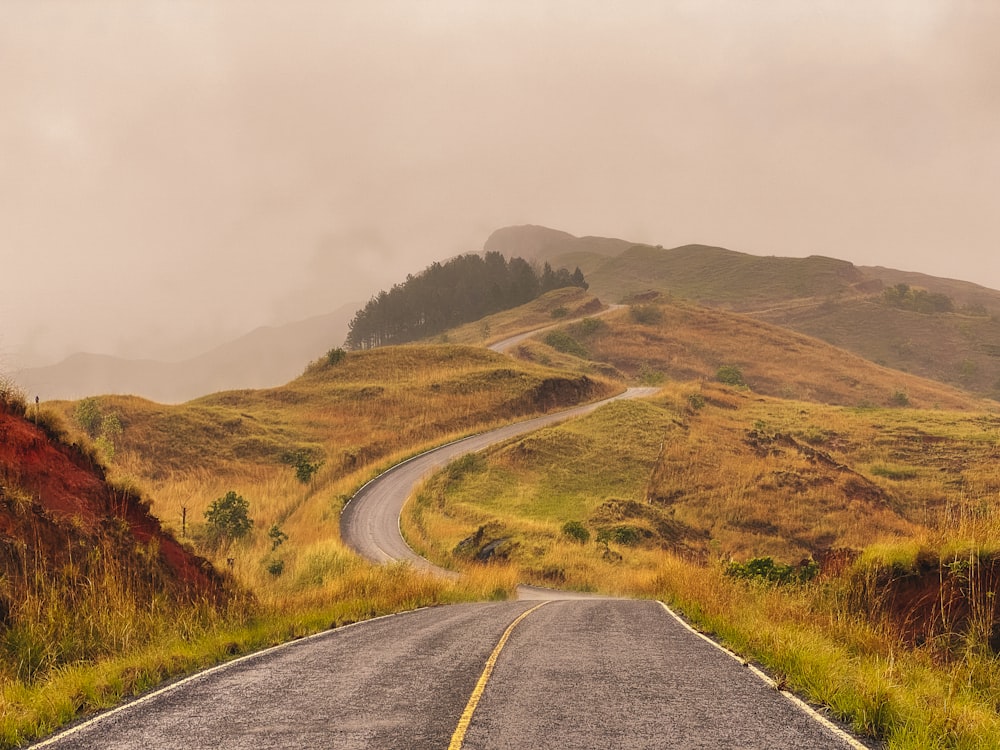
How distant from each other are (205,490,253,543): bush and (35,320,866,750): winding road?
2352 cm

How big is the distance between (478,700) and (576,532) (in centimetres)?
2524

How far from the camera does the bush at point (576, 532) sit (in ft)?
97.1

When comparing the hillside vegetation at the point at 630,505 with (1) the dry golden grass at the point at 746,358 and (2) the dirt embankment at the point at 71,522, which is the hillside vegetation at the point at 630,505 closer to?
(2) the dirt embankment at the point at 71,522

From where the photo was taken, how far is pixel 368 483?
41.4m

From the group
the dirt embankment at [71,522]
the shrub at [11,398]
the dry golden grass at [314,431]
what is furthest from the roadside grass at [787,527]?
the shrub at [11,398]

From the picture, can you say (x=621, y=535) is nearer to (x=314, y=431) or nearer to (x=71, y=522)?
(x=71, y=522)

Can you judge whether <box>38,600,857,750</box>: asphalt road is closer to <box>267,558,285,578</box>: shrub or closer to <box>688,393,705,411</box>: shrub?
<box>267,558,285,578</box>: shrub

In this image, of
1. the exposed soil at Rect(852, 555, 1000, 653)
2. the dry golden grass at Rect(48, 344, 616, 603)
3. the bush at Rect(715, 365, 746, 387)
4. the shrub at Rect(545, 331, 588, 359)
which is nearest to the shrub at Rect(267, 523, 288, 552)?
the dry golden grass at Rect(48, 344, 616, 603)

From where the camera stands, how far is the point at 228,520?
3011 centimetres

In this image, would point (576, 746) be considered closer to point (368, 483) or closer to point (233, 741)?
point (233, 741)

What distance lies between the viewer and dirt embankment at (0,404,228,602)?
24.5 feet

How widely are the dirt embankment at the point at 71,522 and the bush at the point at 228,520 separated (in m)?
21.6

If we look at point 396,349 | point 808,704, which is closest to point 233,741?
point 808,704

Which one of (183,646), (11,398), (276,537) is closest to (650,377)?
(276,537)
